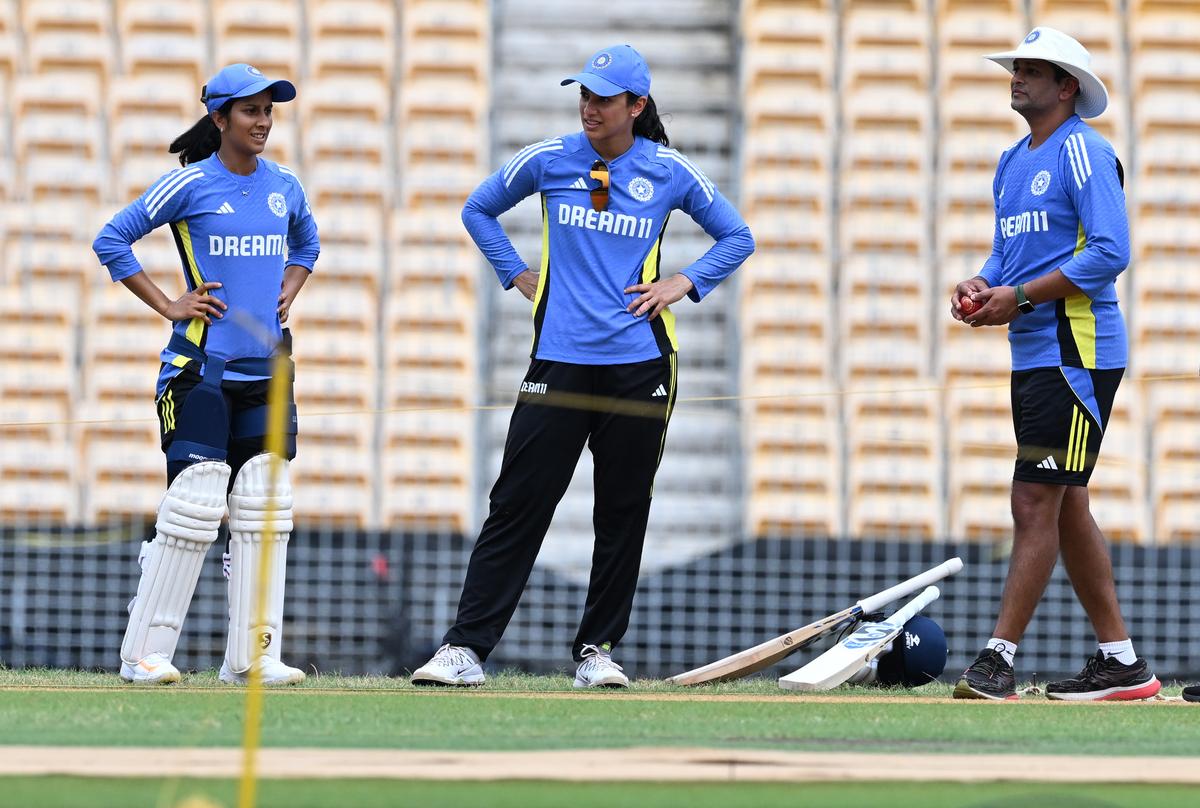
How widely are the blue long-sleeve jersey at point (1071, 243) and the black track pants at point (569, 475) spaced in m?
0.99

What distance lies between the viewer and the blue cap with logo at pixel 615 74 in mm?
4766

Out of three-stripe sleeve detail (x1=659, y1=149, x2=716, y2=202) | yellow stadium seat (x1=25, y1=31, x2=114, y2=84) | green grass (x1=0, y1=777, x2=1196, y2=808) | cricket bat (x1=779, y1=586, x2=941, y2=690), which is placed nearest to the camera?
green grass (x1=0, y1=777, x2=1196, y2=808)

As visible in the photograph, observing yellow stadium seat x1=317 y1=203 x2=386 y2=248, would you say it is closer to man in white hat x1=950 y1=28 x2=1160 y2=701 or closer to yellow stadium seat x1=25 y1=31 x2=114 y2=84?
yellow stadium seat x1=25 y1=31 x2=114 y2=84

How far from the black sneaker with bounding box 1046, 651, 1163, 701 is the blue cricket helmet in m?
0.38

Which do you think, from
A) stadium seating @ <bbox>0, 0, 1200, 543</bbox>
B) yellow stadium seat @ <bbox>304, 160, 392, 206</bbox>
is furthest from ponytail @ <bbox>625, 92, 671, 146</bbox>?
yellow stadium seat @ <bbox>304, 160, 392, 206</bbox>

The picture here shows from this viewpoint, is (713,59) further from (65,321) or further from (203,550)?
(203,550)

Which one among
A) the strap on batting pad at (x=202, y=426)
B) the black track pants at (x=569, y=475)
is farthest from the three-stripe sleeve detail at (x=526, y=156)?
the strap on batting pad at (x=202, y=426)

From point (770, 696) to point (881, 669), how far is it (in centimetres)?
66

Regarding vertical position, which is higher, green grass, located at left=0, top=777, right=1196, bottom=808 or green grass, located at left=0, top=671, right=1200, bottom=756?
green grass, located at left=0, top=777, right=1196, bottom=808

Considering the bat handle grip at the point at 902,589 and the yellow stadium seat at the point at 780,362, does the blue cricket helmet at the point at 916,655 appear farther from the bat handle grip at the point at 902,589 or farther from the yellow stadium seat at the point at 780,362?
the yellow stadium seat at the point at 780,362

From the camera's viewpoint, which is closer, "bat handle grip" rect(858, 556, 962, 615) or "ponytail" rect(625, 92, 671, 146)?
"ponytail" rect(625, 92, 671, 146)

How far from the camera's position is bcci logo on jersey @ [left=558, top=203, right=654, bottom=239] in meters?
4.86

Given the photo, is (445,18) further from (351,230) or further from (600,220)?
(600,220)

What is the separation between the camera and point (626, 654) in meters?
7.51
